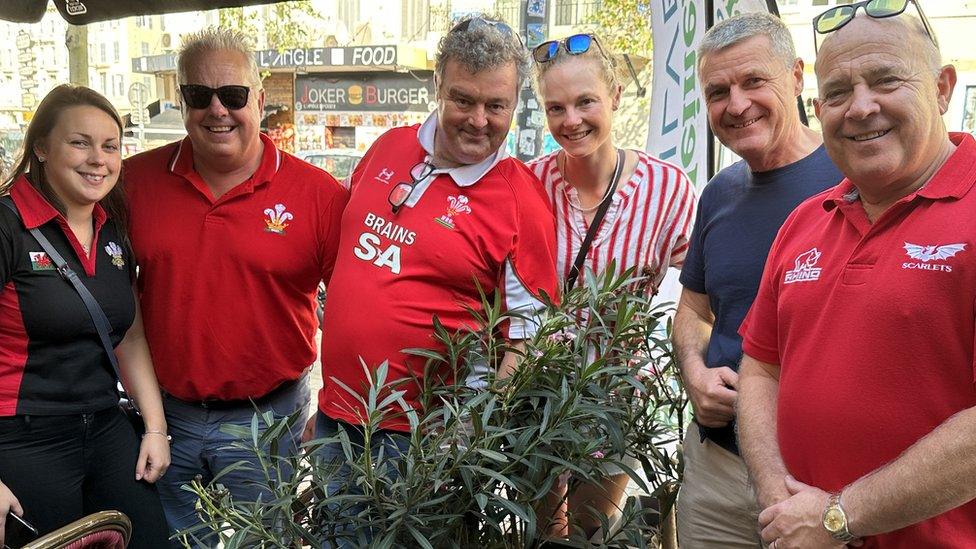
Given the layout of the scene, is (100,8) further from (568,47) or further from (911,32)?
(911,32)

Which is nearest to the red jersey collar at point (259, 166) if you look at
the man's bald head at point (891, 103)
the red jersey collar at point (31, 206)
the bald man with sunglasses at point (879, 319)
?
the red jersey collar at point (31, 206)

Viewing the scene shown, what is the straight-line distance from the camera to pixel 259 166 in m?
2.82

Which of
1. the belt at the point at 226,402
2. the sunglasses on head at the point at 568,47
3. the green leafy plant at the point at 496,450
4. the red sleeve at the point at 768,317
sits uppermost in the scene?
the sunglasses on head at the point at 568,47

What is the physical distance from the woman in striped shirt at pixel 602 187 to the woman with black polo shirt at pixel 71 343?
1446 mm

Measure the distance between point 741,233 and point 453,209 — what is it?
2.82 feet

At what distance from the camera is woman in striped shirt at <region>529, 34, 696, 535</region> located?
273 centimetres

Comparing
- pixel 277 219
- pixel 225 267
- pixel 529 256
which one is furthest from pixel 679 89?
pixel 225 267

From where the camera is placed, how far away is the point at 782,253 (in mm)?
1884

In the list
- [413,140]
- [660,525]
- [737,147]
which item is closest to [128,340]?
[413,140]

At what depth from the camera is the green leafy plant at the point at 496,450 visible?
170 centimetres

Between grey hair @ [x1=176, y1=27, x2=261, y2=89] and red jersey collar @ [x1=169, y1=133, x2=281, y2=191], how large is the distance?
0.22 metres

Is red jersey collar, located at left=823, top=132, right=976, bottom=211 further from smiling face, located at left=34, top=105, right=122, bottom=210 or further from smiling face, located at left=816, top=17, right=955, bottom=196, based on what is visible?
smiling face, located at left=34, top=105, right=122, bottom=210

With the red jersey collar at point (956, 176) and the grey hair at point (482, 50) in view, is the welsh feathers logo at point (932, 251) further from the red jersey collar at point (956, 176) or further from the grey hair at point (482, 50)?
the grey hair at point (482, 50)

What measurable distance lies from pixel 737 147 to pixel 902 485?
112 centimetres
